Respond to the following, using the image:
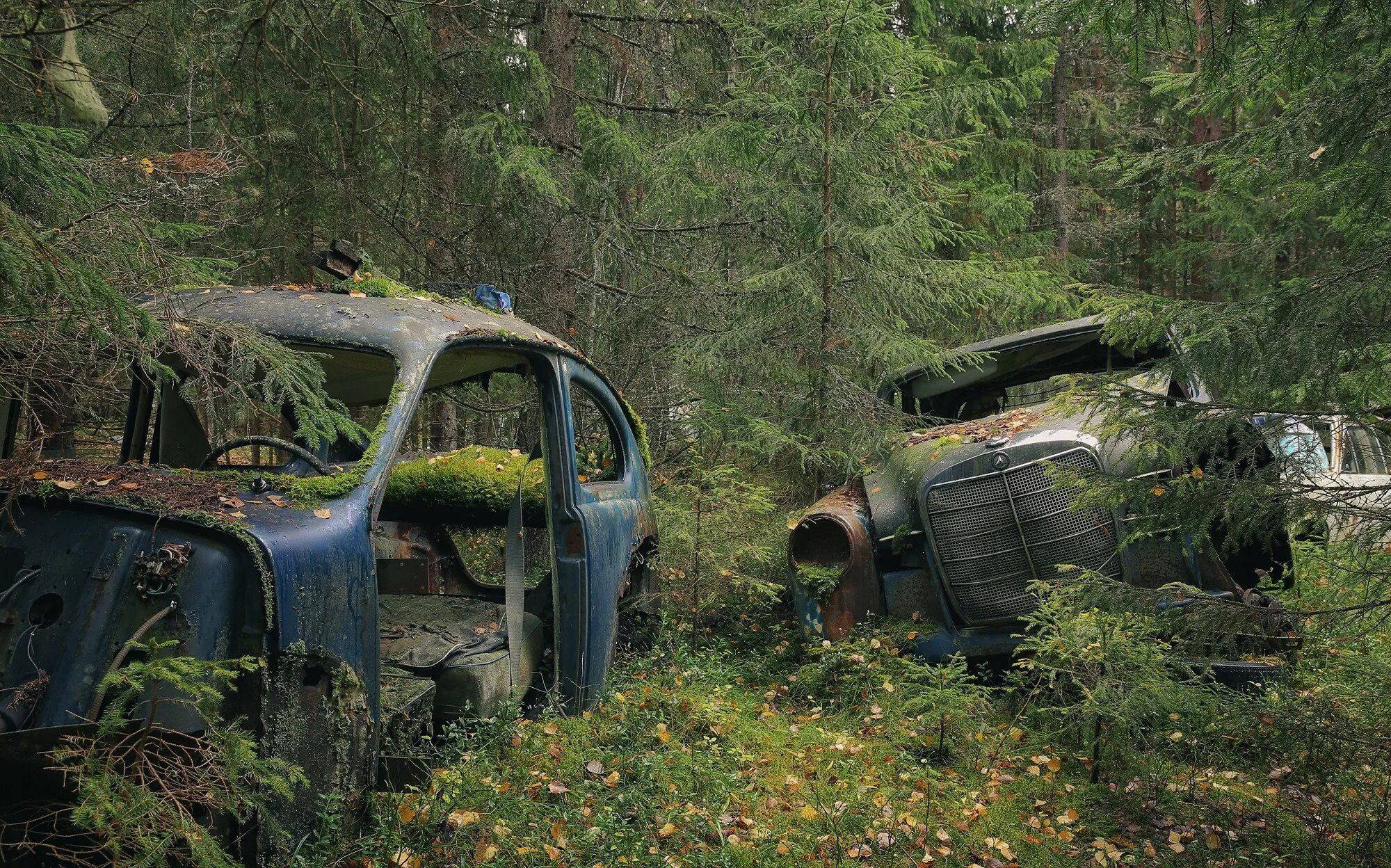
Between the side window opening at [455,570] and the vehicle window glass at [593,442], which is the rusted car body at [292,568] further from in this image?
the vehicle window glass at [593,442]

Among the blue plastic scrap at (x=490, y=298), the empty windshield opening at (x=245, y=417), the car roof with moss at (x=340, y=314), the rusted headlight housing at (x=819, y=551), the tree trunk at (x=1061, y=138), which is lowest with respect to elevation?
the rusted headlight housing at (x=819, y=551)

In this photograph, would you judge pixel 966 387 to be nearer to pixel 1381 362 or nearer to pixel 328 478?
pixel 1381 362

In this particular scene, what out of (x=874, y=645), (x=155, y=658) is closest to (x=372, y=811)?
(x=155, y=658)

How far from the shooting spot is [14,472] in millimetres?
3420

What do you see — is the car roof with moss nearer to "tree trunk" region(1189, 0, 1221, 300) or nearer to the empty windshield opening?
the empty windshield opening

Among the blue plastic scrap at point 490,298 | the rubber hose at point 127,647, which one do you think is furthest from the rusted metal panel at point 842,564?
the rubber hose at point 127,647

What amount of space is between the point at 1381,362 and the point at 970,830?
251 cm

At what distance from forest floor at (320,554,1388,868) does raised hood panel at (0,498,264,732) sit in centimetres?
93

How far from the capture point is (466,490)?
20.7 feet

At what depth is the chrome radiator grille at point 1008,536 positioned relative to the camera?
5.93 m

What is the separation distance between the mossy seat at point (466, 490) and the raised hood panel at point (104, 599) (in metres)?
2.95

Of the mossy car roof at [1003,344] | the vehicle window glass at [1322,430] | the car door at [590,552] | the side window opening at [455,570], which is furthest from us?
the mossy car roof at [1003,344]

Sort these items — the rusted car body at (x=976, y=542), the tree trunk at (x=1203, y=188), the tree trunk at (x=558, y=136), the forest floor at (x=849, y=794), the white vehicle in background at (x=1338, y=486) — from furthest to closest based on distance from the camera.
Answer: the tree trunk at (x=1203, y=188) < the tree trunk at (x=558, y=136) < the rusted car body at (x=976, y=542) < the forest floor at (x=849, y=794) < the white vehicle in background at (x=1338, y=486)

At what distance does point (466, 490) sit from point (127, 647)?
3.32 meters
